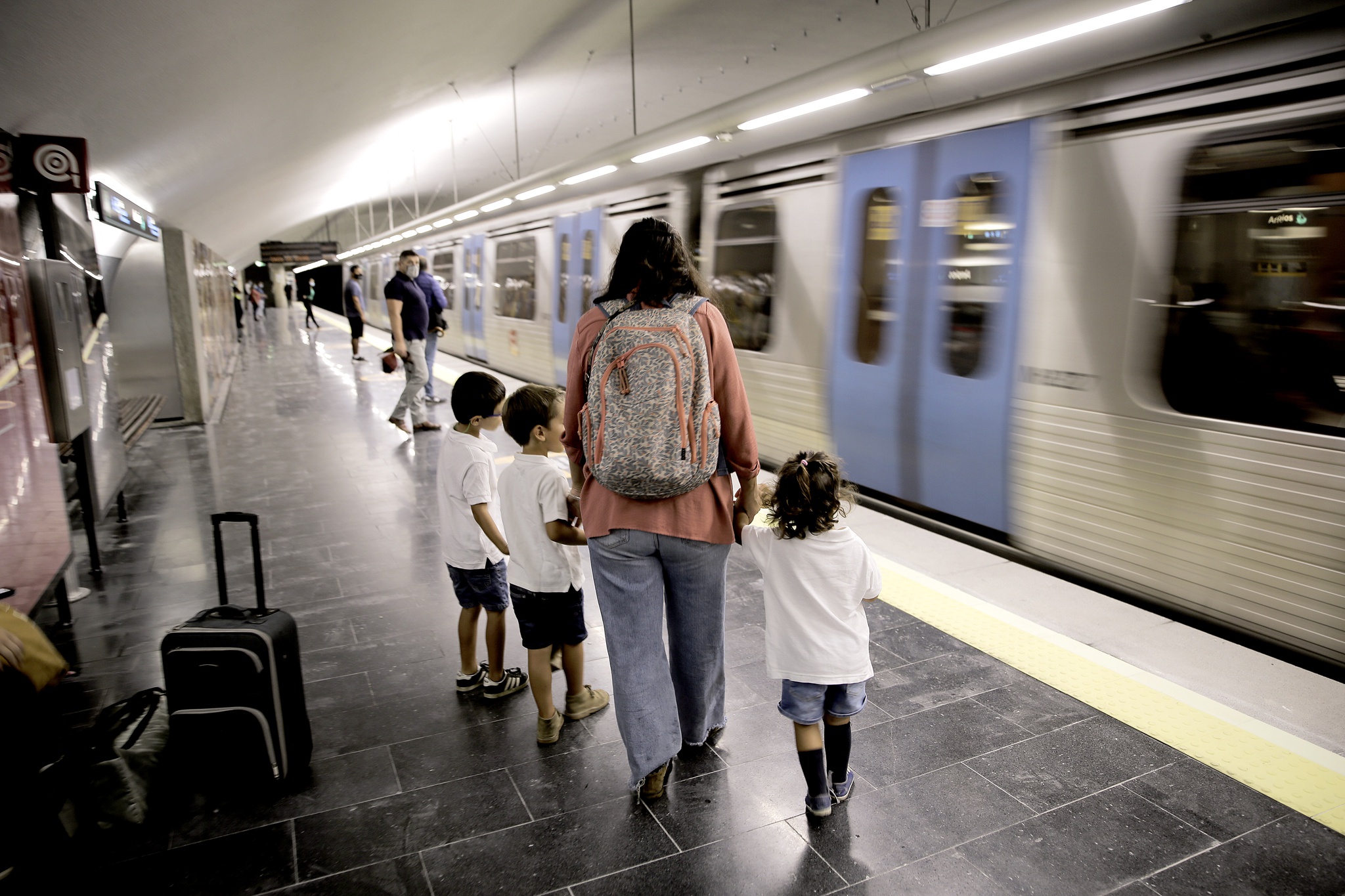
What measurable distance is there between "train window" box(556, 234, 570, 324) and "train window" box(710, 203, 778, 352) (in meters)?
3.54

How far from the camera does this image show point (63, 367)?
4.18 meters

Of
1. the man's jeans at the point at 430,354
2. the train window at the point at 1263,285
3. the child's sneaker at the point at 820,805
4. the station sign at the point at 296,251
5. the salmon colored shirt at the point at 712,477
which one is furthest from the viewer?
the station sign at the point at 296,251


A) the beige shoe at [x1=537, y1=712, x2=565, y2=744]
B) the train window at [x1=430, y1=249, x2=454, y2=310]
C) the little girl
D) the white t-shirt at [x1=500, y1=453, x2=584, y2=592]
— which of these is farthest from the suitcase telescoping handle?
the train window at [x1=430, y1=249, x2=454, y2=310]

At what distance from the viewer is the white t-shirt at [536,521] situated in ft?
8.44

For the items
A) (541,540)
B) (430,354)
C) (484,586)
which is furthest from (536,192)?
(541,540)

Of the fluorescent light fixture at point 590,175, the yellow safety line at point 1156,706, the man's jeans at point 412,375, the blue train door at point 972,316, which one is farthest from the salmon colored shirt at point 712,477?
the man's jeans at point 412,375

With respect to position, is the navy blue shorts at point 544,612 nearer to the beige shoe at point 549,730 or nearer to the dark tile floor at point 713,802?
the beige shoe at point 549,730

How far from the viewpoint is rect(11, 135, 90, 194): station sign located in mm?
4262

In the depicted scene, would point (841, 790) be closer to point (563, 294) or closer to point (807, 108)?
point (807, 108)

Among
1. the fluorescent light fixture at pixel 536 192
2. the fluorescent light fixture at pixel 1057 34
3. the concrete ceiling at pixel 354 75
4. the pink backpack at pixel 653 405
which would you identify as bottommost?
the pink backpack at pixel 653 405

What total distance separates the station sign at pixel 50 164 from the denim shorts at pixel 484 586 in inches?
131

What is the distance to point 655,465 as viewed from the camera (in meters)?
2.09

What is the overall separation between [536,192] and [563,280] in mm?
1275

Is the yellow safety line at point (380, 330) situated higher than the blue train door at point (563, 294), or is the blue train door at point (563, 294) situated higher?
the blue train door at point (563, 294)
